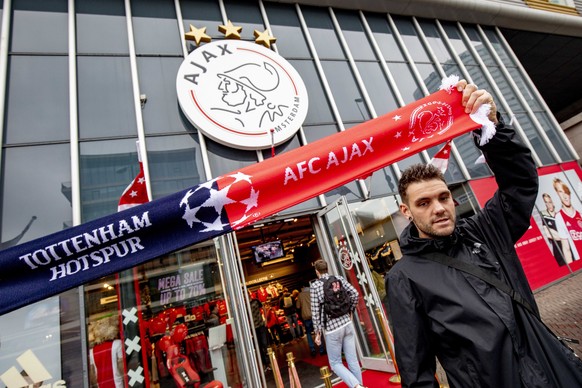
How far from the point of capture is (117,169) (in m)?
5.79

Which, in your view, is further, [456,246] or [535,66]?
[535,66]

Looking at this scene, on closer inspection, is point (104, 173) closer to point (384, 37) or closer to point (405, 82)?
point (405, 82)

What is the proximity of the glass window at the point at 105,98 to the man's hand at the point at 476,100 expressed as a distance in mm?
6124

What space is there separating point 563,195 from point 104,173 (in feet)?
42.7

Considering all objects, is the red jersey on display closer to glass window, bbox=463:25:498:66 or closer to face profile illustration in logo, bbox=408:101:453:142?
glass window, bbox=463:25:498:66

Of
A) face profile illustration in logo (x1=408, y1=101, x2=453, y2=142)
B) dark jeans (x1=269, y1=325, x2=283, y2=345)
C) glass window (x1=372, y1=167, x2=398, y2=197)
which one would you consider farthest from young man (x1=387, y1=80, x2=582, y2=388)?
dark jeans (x1=269, y1=325, x2=283, y2=345)

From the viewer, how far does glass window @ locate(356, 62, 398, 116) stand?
877 centimetres

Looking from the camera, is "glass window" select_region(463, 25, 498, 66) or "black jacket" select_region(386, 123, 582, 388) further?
"glass window" select_region(463, 25, 498, 66)

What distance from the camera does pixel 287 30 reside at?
8.71 meters

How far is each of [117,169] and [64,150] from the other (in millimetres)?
994

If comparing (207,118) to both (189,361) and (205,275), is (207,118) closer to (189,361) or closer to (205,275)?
(205,275)

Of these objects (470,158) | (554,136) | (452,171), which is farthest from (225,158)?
(554,136)

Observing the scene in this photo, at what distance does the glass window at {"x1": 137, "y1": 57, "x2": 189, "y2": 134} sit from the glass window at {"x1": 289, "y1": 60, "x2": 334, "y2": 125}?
10.2 feet

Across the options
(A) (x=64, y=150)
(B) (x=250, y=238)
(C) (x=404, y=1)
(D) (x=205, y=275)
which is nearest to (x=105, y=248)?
(D) (x=205, y=275)
